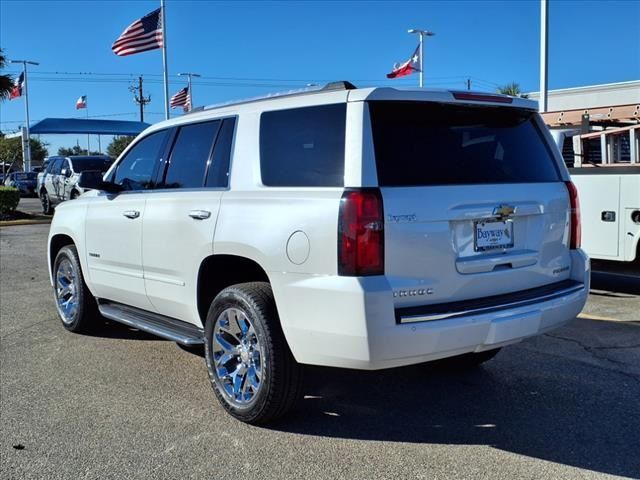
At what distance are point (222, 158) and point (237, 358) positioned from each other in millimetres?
1318

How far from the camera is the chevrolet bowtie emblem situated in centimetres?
367

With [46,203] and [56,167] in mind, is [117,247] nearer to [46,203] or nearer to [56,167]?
[56,167]

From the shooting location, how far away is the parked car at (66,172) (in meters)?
18.1

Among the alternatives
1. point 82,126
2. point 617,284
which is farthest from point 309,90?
point 82,126

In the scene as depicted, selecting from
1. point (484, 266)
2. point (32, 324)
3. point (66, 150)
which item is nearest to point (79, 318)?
point (32, 324)

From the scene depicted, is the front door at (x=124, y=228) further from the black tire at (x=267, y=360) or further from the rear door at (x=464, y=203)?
the rear door at (x=464, y=203)

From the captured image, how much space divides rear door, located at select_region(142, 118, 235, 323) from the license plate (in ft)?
5.32

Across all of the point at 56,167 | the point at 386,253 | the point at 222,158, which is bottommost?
the point at 386,253

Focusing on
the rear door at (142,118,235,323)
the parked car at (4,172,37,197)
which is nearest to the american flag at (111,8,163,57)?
the rear door at (142,118,235,323)

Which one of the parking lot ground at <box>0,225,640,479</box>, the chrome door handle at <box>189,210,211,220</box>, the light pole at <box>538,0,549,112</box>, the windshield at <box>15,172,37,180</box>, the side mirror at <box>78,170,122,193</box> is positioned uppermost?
the light pole at <box>538,0,549,112</box>

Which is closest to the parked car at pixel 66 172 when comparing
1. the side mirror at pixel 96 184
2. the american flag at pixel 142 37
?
the american flag at pixel 142 37

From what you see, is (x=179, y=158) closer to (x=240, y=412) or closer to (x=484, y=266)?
(x=240, y=412)

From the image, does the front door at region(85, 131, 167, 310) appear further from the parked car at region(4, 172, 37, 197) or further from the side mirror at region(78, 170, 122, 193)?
the parked car at region(4, 172, 37, 197)

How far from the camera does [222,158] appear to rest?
171 inches
